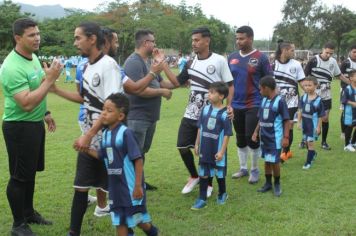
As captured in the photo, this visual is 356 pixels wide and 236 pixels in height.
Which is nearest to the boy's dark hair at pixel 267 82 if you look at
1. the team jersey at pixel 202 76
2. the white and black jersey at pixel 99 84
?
the team jersey at pixel 202 76

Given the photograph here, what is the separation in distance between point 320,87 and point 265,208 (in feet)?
16.1

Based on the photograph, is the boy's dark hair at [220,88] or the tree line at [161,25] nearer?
the boy's dark hair at [220,88]

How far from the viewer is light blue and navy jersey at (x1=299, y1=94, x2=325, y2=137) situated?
26.3ft

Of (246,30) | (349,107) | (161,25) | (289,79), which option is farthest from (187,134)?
(161,25)

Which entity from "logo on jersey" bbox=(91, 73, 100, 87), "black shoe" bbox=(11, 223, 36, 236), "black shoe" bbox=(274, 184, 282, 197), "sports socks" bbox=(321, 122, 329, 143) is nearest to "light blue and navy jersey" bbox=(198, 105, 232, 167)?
"black shoe" bbox=(274, 184, 282, 197)

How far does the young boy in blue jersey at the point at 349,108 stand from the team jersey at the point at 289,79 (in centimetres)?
117

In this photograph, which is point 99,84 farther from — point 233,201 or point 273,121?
point 273,121

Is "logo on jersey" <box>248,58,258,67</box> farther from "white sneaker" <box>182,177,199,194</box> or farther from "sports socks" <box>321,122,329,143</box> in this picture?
"sports socks" <box>321,122,329,143</box>

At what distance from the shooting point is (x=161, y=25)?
47.3m

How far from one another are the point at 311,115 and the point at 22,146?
520 cm

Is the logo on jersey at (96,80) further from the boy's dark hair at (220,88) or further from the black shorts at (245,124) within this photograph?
the black shorts at (245,124)

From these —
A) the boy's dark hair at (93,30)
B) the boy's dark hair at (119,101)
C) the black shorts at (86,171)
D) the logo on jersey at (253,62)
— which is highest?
the boy's dark hair at (93,30)

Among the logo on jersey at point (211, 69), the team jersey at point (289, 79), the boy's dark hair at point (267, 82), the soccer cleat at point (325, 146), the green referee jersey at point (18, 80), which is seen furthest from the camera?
the soccer cleat at point (325, 146)

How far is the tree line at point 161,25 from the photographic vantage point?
44.3 m
